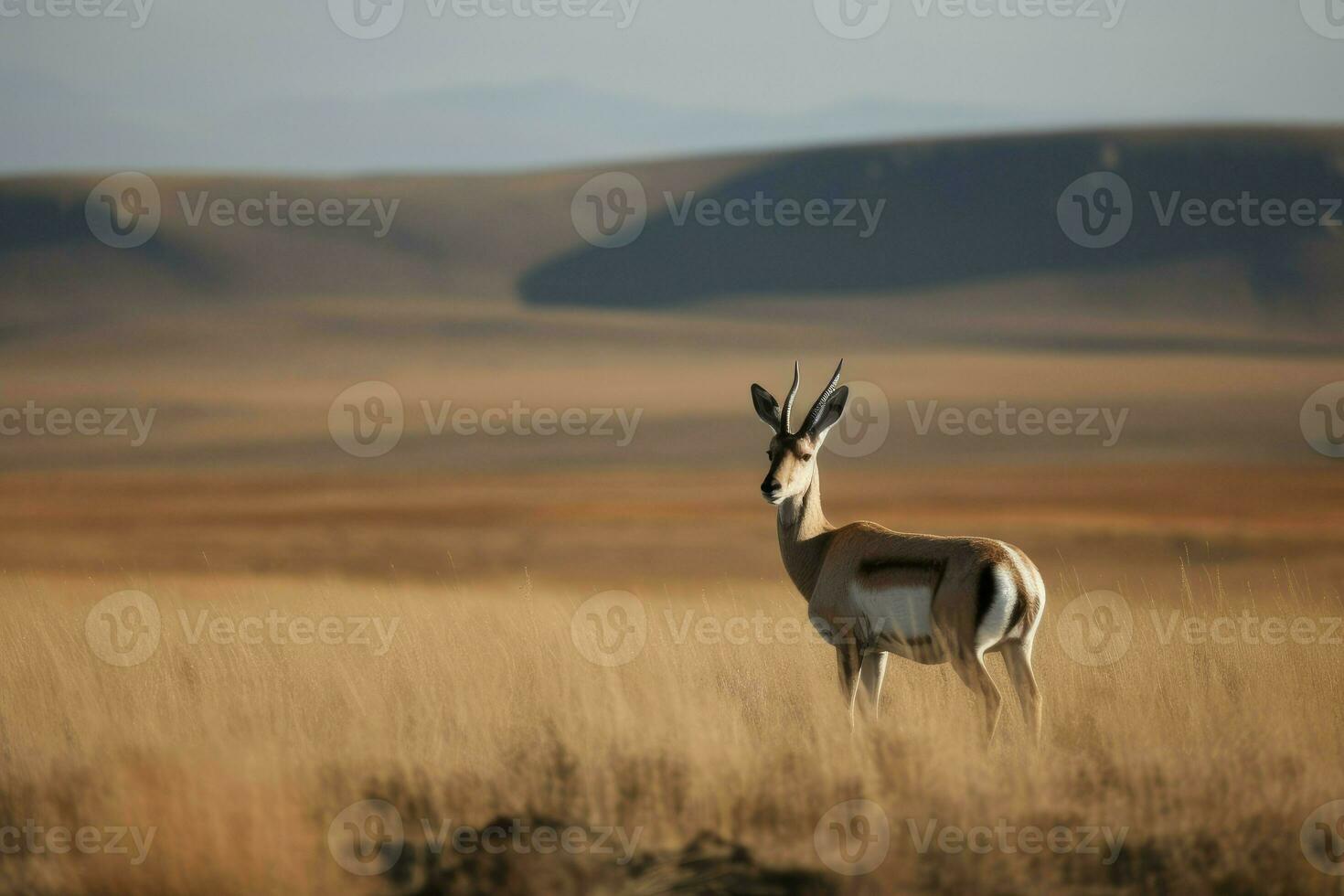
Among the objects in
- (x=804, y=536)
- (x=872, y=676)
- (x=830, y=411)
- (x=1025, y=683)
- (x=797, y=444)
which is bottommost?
(x=1025, y=683)

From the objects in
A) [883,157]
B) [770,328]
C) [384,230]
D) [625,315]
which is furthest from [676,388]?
[883,157]

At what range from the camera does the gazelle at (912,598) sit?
8.05m

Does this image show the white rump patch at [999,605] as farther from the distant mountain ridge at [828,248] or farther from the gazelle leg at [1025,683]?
the distant mountain ridge at [828,248]

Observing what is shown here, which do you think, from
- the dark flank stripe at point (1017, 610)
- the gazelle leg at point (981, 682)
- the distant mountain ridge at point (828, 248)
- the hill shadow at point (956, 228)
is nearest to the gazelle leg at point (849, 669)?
the gazelle leg at point (981, 682)

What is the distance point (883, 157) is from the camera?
414ft

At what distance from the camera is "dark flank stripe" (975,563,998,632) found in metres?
8.00

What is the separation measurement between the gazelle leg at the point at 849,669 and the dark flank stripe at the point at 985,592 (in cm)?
90

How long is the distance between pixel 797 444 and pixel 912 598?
142cm

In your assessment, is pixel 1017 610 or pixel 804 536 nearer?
pixel 1017 610

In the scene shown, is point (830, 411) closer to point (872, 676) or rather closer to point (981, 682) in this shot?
point (872, 676)

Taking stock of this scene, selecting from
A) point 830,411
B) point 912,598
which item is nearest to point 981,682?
point 912,598

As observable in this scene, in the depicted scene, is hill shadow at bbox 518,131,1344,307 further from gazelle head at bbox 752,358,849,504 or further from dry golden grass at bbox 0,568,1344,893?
gazelle head at bbox 752,358,849,504

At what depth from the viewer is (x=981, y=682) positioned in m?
8.16

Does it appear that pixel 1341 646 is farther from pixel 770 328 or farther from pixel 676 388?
pixel 770 328
